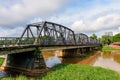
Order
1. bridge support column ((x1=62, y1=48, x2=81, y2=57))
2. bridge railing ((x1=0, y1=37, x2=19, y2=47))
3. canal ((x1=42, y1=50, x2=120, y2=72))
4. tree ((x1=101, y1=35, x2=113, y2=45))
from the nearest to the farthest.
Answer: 1. bridge railing ((x1=0, y1=37, x2=19, y2=47))
2. canal ((x1=42, y1=50, x2=120, y2=72))
3. bridge support column ((x1=62, y1=48, x2=81, y2=57))
4. tree ((x1=101, y1=35, x2=113, y2=45))

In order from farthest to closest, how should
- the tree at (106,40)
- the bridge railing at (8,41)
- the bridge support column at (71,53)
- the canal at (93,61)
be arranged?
the tree at (106,40), the bridge support column at (71,53), the canal at (93,61), the bridge railing at (8,41)

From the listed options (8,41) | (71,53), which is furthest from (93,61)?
(8,41)

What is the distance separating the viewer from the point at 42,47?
43062mm

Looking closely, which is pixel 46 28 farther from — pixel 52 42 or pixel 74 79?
pixel 74 79

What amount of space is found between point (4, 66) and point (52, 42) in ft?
42.0

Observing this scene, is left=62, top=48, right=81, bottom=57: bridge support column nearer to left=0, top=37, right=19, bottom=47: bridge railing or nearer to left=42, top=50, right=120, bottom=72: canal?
left=42, top=50, right=120, bottom=72: canal

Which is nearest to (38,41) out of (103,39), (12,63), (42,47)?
(42,47)

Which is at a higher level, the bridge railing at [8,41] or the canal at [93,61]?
the bridge railing at [8,41]

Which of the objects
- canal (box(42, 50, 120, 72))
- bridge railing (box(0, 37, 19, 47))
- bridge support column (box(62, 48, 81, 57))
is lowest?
canal (box(42, 50, 120, 72))

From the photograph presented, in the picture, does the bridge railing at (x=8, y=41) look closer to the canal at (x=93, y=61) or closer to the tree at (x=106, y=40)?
the canal at (x=93, y=61)

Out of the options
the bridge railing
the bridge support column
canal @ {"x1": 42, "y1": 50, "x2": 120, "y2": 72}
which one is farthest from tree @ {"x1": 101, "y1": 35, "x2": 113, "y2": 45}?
the bridge railing

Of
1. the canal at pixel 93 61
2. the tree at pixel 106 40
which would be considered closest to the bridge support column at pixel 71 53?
the canal at pixel 93 61

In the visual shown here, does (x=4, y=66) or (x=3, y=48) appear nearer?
(x=3, y=48)

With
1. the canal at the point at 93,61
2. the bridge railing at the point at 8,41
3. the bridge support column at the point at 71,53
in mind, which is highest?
the bridge railing at the point at 8,41
